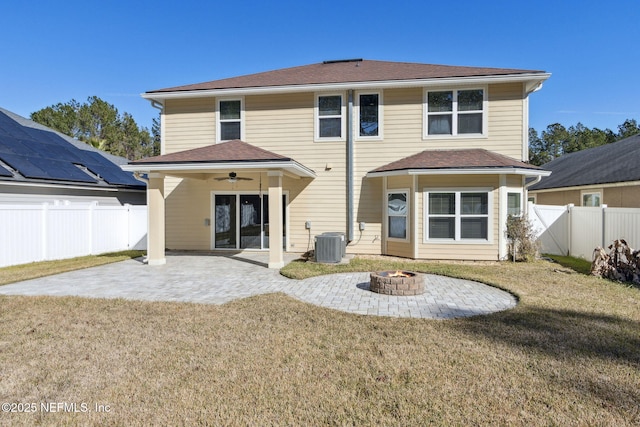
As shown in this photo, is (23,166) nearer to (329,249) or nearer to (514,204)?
(329,249)

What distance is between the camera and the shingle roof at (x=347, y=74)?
1166 cm

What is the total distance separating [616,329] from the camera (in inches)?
191

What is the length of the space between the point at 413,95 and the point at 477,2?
540cm

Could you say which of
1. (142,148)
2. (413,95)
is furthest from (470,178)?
(142,148)

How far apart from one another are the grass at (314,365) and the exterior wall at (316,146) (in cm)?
651

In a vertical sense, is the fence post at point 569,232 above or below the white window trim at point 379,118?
below

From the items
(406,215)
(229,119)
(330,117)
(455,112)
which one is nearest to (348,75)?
(330,117)

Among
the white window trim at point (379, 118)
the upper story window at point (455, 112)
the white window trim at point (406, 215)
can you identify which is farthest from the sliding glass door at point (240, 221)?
the upper story window at point (455, 112)

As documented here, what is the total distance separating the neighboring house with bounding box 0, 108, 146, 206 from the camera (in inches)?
456

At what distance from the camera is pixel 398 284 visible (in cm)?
683

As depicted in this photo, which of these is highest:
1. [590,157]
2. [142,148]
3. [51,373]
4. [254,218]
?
[142,148]

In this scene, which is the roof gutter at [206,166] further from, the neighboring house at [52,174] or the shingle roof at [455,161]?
the neighboring house at [52,174]

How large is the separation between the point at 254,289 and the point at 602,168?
55.9ft

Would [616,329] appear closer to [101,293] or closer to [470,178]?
[470,178]
